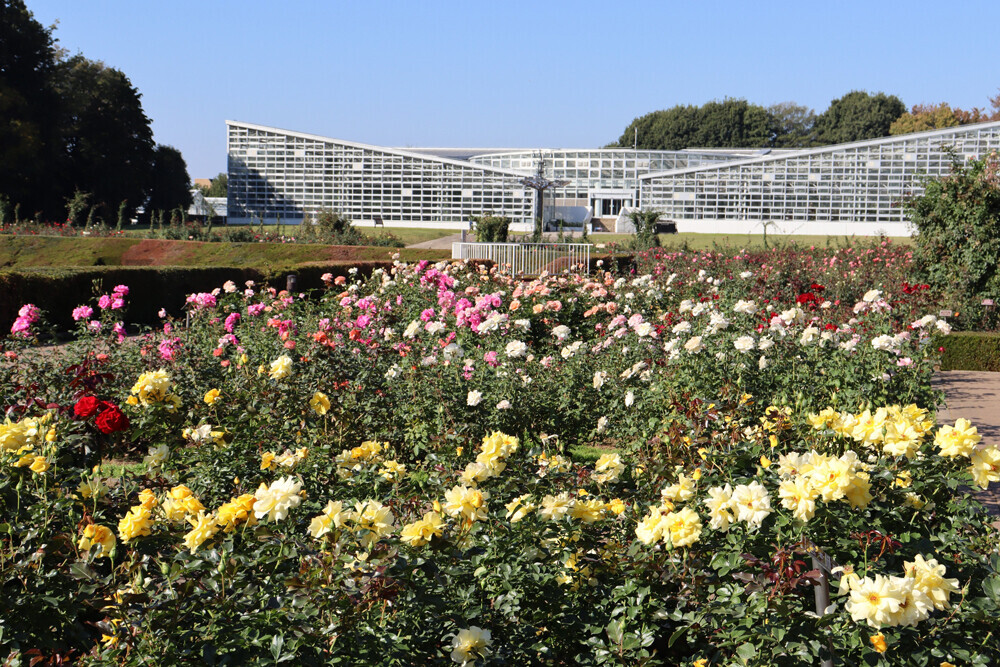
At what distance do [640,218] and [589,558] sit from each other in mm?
16113

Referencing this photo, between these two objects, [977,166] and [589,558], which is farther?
[977,166]

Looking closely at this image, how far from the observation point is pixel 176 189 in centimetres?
3897

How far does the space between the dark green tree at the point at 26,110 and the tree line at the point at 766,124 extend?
4400 cm

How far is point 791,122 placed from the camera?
64625mm

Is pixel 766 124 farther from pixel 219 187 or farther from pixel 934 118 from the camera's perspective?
pixel 219 187

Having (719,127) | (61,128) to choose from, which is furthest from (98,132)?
(719,127)

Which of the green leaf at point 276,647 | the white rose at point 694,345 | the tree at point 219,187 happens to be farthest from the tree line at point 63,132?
the tree at point 219,187

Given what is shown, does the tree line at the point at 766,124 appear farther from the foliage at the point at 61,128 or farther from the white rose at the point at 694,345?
the white rose at the point at 694,345

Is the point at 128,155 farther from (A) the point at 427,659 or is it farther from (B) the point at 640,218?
(A) the point at 427,659

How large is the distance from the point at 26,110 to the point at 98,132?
405 cm

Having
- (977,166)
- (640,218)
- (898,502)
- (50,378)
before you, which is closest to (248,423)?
(50,378)

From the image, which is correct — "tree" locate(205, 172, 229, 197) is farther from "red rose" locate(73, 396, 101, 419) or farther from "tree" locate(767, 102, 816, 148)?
"red rose" locate(73, 396, 101, 419)

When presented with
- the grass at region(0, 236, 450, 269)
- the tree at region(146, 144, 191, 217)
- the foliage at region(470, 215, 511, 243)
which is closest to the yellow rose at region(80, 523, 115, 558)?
the grass at region(0, 236, 450, 269)

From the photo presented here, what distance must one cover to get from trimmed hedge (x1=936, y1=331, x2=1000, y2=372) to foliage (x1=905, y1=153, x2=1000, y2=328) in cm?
84
